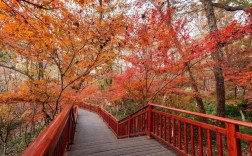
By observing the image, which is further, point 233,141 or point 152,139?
point 152,139

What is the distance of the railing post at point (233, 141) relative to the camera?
73.5 inches

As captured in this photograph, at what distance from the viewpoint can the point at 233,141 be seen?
75.1 inches

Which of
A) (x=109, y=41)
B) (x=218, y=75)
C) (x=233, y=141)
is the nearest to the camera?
(x=233, y=141)

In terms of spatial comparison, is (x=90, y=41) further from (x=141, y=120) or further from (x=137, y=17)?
(x=141, y=120)

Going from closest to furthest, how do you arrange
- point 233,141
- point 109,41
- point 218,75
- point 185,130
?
1. point 233,141
2. point 185,130
3. point 109,41
4. point 218,75

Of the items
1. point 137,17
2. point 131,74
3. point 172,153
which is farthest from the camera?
point 131,74

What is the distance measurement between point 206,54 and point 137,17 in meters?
3.22

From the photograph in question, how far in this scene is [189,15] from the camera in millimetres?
7586

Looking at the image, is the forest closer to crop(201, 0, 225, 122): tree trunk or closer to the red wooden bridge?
crop(201, 0, 225, 122): tree trunk

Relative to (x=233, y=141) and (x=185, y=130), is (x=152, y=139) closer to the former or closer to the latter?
(x=185, y=130)

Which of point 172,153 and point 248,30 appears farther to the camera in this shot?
point 248,30

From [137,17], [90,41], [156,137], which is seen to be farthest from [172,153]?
[137,17]

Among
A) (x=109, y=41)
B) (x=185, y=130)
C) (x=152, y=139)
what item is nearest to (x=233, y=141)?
(x=185, y=130)

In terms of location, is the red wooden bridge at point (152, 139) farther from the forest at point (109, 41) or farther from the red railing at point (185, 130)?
the forest at point (109, 41)
